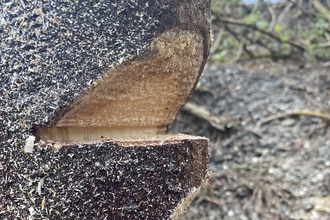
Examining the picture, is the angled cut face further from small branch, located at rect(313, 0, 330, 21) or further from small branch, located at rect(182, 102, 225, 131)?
small branch, located at rect(313, 0, 330, 21)

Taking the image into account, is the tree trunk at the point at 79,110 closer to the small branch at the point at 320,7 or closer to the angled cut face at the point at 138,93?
the angled cut face at the point at 138,93

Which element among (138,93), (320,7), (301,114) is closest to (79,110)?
(138,93)

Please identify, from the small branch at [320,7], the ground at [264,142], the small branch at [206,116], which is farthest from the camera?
the small branch at [320,7]

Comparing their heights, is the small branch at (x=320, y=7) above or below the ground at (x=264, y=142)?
above

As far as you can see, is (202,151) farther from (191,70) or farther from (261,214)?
(261,214)

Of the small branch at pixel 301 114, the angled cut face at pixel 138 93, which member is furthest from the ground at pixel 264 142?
the angled cut face at pixel 138 93

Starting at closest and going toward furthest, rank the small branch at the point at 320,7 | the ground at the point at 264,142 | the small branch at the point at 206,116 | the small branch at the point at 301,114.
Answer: the ground at the point at 264,142 < the small branch at the point at 301,114 < the small branch at the point at 206,116 < the small branch at the point at 320,7
